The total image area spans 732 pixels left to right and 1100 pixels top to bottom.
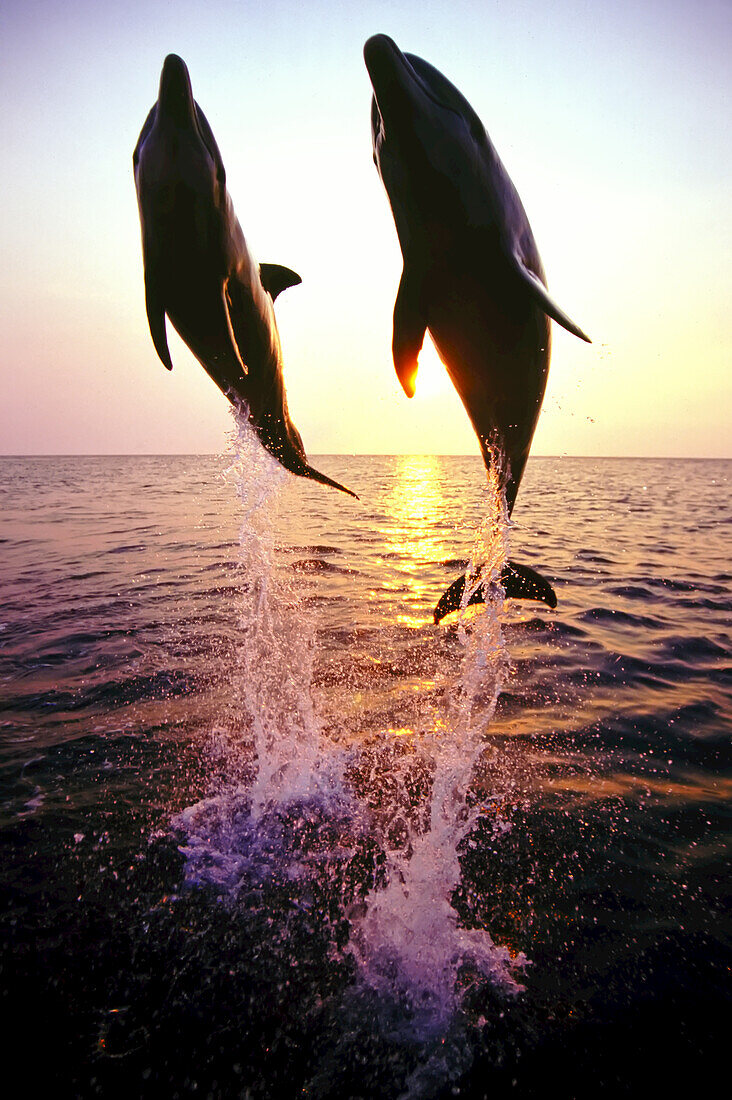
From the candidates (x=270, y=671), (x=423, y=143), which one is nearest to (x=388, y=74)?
(x=423, y=143)

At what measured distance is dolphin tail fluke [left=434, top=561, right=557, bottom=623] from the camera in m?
4.80

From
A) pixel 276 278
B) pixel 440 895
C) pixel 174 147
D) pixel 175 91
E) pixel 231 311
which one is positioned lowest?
pixel 440 895

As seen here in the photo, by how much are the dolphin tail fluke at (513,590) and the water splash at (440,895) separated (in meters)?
0.06

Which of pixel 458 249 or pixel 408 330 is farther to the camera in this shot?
pixel 408 330

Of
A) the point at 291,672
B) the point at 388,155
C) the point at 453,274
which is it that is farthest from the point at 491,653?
the point at 388,155

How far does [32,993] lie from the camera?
8.85ft

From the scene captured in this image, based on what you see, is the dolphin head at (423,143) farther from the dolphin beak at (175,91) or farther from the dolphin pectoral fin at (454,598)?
the dolphin pectoral fin at (454,598)

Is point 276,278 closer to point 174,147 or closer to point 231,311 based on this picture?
point 231,311

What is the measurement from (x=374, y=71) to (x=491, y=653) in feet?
16.6

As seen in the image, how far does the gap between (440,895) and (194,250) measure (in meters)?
3.97

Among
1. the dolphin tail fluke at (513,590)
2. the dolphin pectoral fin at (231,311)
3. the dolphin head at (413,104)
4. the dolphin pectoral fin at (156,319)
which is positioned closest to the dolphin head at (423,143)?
the dolphin head at (413,104)

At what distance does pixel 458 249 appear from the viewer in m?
3.32

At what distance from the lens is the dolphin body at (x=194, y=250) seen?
355 centimetres

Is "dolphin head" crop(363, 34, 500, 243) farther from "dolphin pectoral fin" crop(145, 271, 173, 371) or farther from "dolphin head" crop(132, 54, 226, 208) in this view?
"dolphin pectoral fin" crop(145, 271, 173, 371)
